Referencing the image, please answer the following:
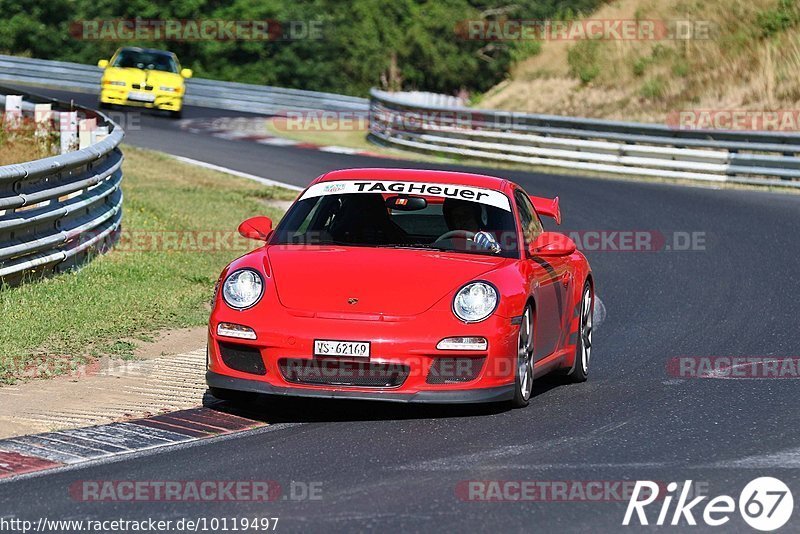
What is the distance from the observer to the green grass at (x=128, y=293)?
978 cm

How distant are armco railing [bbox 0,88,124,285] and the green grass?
0.56 ft

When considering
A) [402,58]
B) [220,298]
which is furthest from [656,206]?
[402,58]

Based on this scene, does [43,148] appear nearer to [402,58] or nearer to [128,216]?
[128,216]

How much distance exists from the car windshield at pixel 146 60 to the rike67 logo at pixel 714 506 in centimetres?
2860

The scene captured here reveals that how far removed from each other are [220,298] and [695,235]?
10.8 meters

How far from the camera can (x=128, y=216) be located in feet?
55.2

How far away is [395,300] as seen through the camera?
25.8 feet

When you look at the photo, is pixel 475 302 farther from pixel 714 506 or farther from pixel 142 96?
pixel 142 96

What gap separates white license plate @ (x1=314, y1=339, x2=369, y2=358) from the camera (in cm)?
762

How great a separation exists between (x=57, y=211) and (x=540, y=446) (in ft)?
20.5

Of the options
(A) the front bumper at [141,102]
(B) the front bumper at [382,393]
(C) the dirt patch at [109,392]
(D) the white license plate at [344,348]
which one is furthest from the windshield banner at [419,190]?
(A) the front bumper at [141,102]

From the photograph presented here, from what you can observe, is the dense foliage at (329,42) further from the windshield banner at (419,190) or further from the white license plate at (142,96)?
the windshield banner at (419,190)

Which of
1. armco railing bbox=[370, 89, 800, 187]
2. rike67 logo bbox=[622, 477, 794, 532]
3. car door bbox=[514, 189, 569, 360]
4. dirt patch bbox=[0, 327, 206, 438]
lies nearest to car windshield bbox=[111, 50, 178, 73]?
armco railing bbox=[370, 89, 800, 187]

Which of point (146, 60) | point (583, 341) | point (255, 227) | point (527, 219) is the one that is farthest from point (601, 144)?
point (255, 227)
